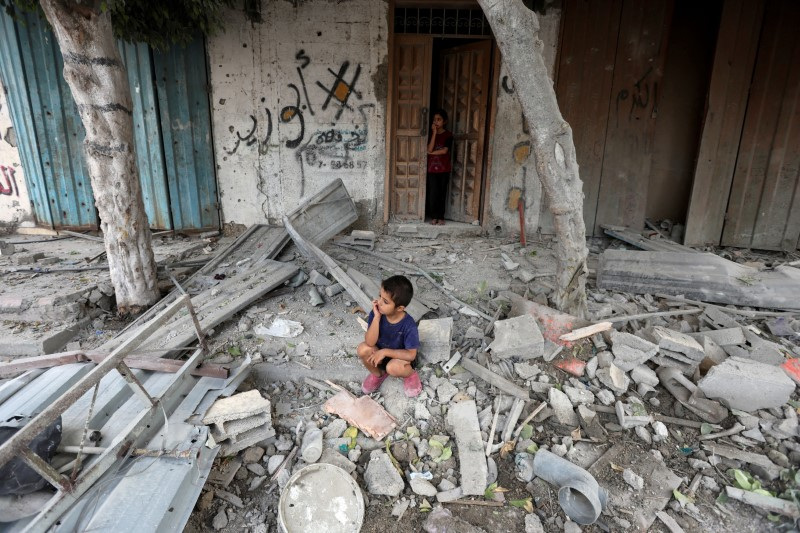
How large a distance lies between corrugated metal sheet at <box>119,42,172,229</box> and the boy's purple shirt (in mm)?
4670

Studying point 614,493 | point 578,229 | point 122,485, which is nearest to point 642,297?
point 578,229

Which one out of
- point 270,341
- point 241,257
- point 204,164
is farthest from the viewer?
point 204,164

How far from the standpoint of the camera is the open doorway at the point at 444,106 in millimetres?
6266

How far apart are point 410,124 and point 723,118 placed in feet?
14.0

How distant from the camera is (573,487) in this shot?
7.35 ft

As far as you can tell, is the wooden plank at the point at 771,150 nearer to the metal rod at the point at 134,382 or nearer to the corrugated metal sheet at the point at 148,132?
the metal rod at the point at 134,382

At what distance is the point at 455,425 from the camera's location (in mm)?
2834

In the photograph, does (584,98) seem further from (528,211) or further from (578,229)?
(578,229)

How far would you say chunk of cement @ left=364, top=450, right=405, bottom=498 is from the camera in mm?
2422

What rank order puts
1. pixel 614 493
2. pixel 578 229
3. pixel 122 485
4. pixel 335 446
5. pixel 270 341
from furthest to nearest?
pixel 270 341 → pixel 578 229 → pixel 335 446 → pixel 614 493 → pixel 122 485

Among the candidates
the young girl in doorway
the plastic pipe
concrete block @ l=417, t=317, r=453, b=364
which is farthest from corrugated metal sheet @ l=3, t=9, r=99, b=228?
the plastic pipe

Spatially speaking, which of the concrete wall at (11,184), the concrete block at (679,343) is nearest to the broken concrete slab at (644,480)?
the concrete block at (679,343)

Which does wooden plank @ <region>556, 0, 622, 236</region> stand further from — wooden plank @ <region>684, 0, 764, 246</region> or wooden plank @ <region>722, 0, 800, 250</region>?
wooden plank @ <region>722, 0, 800, 250</region>

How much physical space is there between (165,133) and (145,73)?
0.80m
